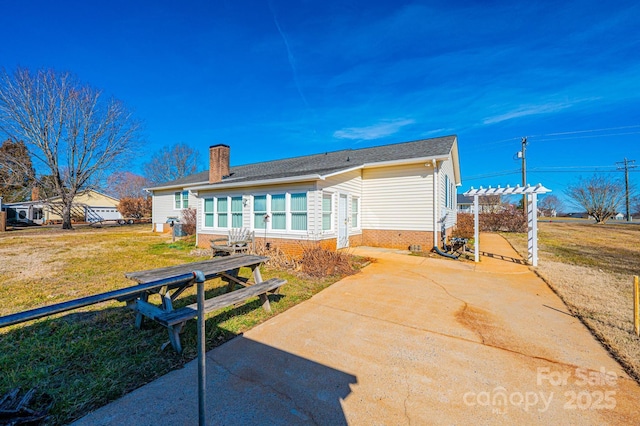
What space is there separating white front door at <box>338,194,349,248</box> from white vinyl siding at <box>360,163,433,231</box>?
1.52m

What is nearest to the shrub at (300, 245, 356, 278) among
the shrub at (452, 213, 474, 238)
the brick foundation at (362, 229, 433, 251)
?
the brick foundation at (362, 229, 433, 251)

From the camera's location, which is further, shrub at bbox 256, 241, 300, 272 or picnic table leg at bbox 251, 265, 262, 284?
shrub at bbox 256, 241, 300, 272

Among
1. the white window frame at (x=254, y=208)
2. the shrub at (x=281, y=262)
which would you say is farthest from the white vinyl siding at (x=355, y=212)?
the shrub at (x=281, y=262)

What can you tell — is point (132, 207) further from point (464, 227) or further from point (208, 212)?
point (464, 227)

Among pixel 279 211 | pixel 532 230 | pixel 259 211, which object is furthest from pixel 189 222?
pixel 532 230

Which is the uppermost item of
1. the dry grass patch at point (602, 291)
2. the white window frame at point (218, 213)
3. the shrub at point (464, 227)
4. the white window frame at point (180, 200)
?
the white window frame at point (180, 200)

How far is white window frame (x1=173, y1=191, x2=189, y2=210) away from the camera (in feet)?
63.8

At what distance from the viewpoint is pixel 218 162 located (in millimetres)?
14727

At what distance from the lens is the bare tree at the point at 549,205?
190 ft

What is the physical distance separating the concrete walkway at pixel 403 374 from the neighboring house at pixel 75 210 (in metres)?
32.4

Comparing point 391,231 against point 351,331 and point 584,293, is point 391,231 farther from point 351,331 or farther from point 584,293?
point 351,331

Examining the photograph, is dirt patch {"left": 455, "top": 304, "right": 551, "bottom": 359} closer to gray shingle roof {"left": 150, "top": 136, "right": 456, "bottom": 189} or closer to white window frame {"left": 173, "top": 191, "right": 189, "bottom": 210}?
gray shingle roof {"left": 150, "top": 136, "right": 456, "bottom": 189}

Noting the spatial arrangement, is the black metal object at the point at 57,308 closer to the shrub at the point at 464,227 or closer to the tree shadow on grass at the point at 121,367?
the tree shadow on grass at the point at 121,367

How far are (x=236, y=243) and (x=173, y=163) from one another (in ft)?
112
